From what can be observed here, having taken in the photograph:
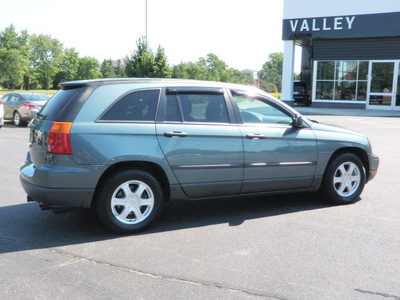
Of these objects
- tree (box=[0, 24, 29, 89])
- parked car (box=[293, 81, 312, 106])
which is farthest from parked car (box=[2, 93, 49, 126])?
tree (box=[0, 24, 29, 89])

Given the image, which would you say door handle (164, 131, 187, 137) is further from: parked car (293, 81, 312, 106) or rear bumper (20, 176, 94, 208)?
parked car (293, 81, 312, 106)

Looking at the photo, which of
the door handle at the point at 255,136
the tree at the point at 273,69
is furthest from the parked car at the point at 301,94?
the tree at the point at 273,69

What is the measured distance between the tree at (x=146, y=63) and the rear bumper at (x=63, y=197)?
27310 mm

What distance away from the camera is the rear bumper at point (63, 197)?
426 centimetres

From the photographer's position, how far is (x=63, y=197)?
4.27 m

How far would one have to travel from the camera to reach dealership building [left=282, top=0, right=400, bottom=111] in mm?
25828

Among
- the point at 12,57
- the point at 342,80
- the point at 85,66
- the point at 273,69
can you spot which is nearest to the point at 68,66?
the point at 85,66

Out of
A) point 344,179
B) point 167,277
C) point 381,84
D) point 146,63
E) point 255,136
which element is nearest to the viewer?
point 167,277

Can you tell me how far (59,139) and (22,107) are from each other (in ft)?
46.2

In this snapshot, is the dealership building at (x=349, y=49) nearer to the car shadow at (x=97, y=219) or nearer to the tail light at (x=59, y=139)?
the car shadow at (x=97, y=219)

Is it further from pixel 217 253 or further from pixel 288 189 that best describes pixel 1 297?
pixel 288 189

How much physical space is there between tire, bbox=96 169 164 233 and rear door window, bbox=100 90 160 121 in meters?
0.58

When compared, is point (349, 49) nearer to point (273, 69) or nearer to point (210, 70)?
point (210, 70)

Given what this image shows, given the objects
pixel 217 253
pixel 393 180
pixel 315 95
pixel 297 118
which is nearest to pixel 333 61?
pixel 315 95
